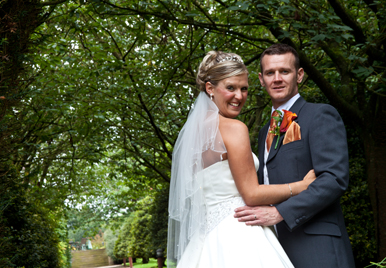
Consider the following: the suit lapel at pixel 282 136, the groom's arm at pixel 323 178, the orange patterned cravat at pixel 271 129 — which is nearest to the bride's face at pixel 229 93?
the orange patterned cravat at pixel 271 129

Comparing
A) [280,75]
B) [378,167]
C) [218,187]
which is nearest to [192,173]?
[218,187]

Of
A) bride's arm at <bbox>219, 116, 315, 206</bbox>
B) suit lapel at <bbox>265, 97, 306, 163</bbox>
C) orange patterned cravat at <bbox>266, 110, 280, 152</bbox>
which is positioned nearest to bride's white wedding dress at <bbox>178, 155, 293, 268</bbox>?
bride's arm at <bbox>219, 116, 315, 206</bbox>

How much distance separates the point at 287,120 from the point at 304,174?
415mm

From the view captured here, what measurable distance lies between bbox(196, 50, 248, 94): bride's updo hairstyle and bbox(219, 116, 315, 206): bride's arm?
0.49 m

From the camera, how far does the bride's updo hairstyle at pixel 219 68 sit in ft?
9.00

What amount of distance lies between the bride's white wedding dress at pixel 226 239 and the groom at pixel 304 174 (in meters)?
0.09

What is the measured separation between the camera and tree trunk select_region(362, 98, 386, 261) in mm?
4828

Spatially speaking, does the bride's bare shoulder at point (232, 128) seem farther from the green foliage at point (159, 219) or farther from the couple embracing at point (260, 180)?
the green foliage at point (159, 219)

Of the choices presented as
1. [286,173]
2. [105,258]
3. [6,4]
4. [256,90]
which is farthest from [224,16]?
[105,258]

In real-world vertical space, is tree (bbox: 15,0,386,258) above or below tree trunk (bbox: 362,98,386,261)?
above

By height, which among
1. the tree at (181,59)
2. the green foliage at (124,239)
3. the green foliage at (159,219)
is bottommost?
the green foliage at (124,239)

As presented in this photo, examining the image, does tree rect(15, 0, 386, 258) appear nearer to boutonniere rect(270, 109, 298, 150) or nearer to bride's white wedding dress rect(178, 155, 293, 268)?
boutonniere rect(270, 109, 298, 150)

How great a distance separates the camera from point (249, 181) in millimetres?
2496

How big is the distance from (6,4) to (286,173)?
295cm
